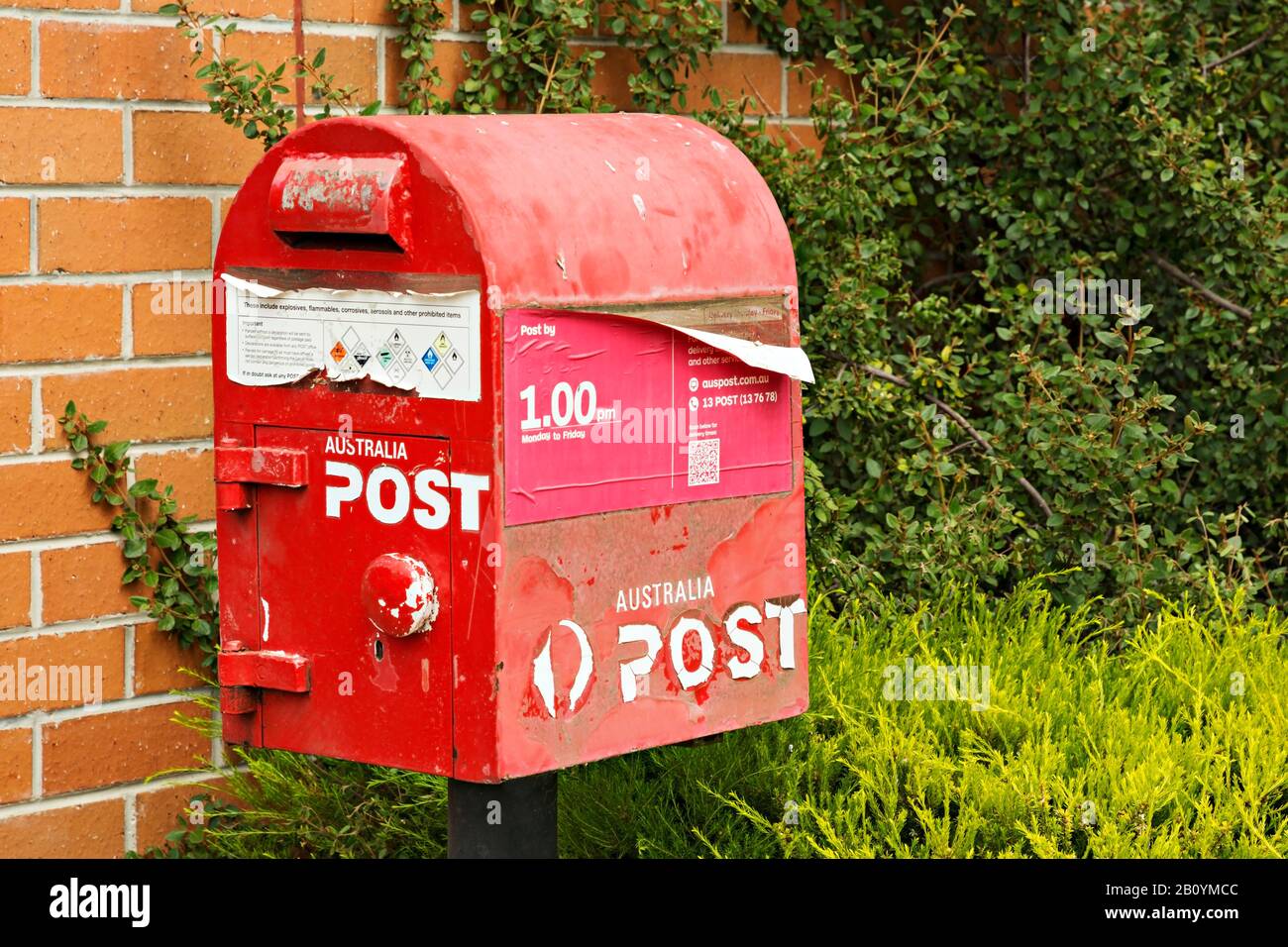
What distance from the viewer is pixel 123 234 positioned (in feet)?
12.0

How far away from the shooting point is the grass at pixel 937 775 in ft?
10.8

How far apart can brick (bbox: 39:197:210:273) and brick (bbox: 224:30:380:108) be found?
32 centimetres

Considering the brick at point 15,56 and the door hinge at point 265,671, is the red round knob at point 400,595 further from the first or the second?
the brick at point 15,56

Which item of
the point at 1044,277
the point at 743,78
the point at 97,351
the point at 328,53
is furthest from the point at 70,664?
the point at 1044,277

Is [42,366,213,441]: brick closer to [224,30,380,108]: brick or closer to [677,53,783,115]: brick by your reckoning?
[224,30,380,108]: brick

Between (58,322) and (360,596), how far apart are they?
113cm

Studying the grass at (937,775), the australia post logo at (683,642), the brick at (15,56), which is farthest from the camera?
the brick at (15,56)

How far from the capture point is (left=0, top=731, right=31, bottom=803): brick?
3.55 m

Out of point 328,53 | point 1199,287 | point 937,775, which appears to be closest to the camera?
point 937,775

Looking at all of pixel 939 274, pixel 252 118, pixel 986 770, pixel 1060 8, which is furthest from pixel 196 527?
pixel 1060 8

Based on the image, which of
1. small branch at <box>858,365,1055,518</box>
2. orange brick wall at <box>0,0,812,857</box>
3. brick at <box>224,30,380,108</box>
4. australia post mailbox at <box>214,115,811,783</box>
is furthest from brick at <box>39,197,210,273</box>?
small branch at <box>858,365,1055,518</box>

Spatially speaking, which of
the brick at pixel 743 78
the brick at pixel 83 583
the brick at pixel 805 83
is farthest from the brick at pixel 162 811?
the brick at pixel 805 83

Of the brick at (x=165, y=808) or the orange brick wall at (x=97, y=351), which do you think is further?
the brick at (x=165, y=808)

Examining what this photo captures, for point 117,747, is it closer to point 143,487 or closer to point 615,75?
point 143,487
